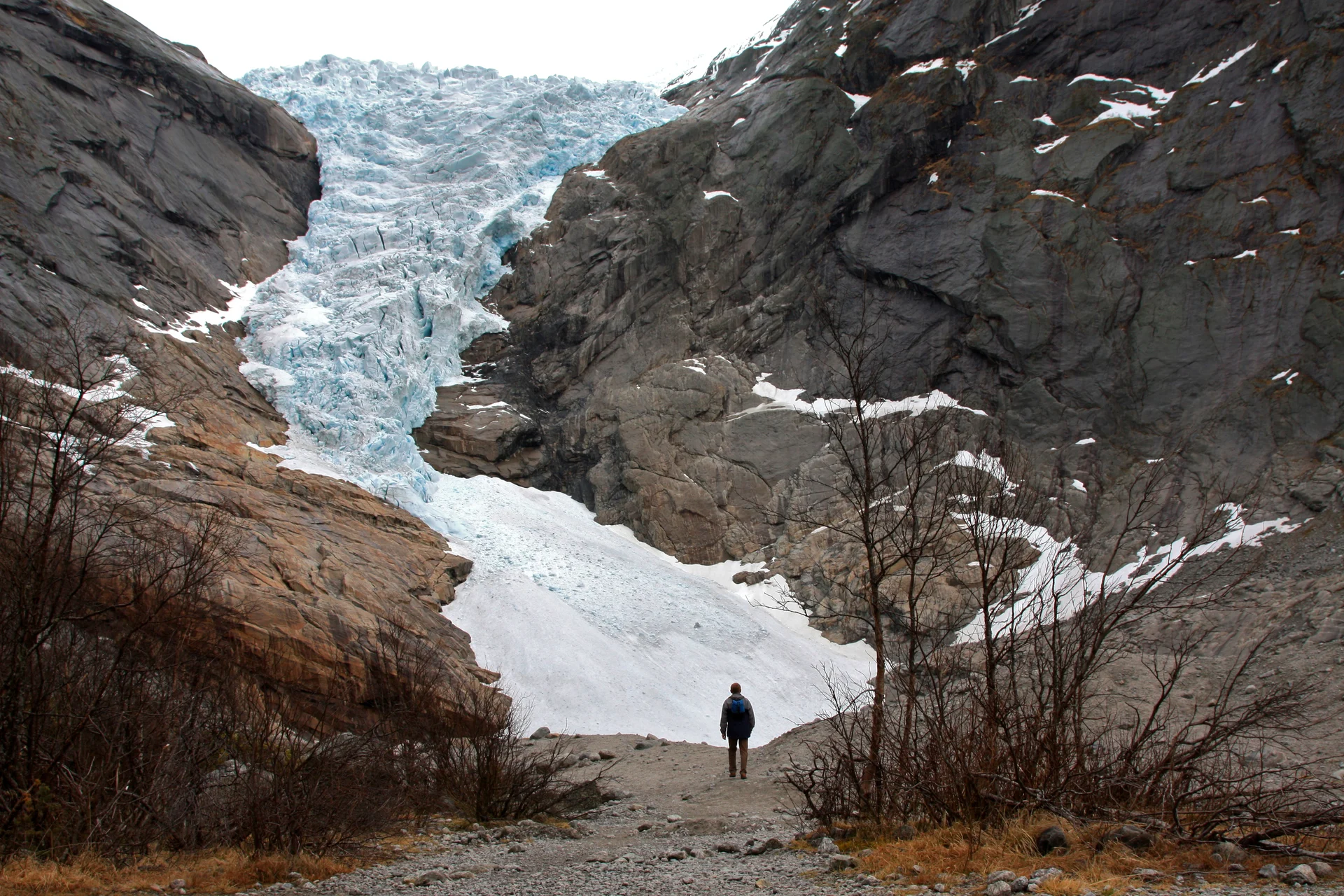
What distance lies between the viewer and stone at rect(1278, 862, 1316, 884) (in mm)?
4102

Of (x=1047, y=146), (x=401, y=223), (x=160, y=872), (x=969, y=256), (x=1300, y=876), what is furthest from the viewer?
(x=401, y=223)

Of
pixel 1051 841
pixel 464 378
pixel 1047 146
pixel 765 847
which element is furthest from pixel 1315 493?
pixel 464 378

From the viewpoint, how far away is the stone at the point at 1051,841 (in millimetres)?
5016

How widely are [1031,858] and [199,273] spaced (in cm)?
3544

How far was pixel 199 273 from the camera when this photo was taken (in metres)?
32.5

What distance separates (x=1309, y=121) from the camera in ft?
94.5

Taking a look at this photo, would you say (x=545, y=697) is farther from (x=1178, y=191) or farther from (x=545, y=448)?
(x=1178, y=191)

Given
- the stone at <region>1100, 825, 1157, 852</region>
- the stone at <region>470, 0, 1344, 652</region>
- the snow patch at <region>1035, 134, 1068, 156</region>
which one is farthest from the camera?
the snow patch at <region>1035, 134, 1068, 156</region>

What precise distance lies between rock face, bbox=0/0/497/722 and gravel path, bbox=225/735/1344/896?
3497mm

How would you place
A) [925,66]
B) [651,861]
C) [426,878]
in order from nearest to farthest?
[426,878] < [651,861] < [925,66]

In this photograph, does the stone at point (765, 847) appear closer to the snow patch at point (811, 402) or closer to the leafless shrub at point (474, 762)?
the leafless shrub at point (474, 762)

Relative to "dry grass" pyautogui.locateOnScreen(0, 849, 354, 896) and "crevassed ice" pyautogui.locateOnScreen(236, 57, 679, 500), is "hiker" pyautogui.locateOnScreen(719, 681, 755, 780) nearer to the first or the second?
"dry grass" pyautogui.locateOnScreen(0, 849, 354, 896)

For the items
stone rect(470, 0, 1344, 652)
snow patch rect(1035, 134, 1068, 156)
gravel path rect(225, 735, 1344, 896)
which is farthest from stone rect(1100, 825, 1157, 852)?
snow patch rect(1035, 134, 1068, 156)

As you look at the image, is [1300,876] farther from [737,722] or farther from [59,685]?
[59,685]
